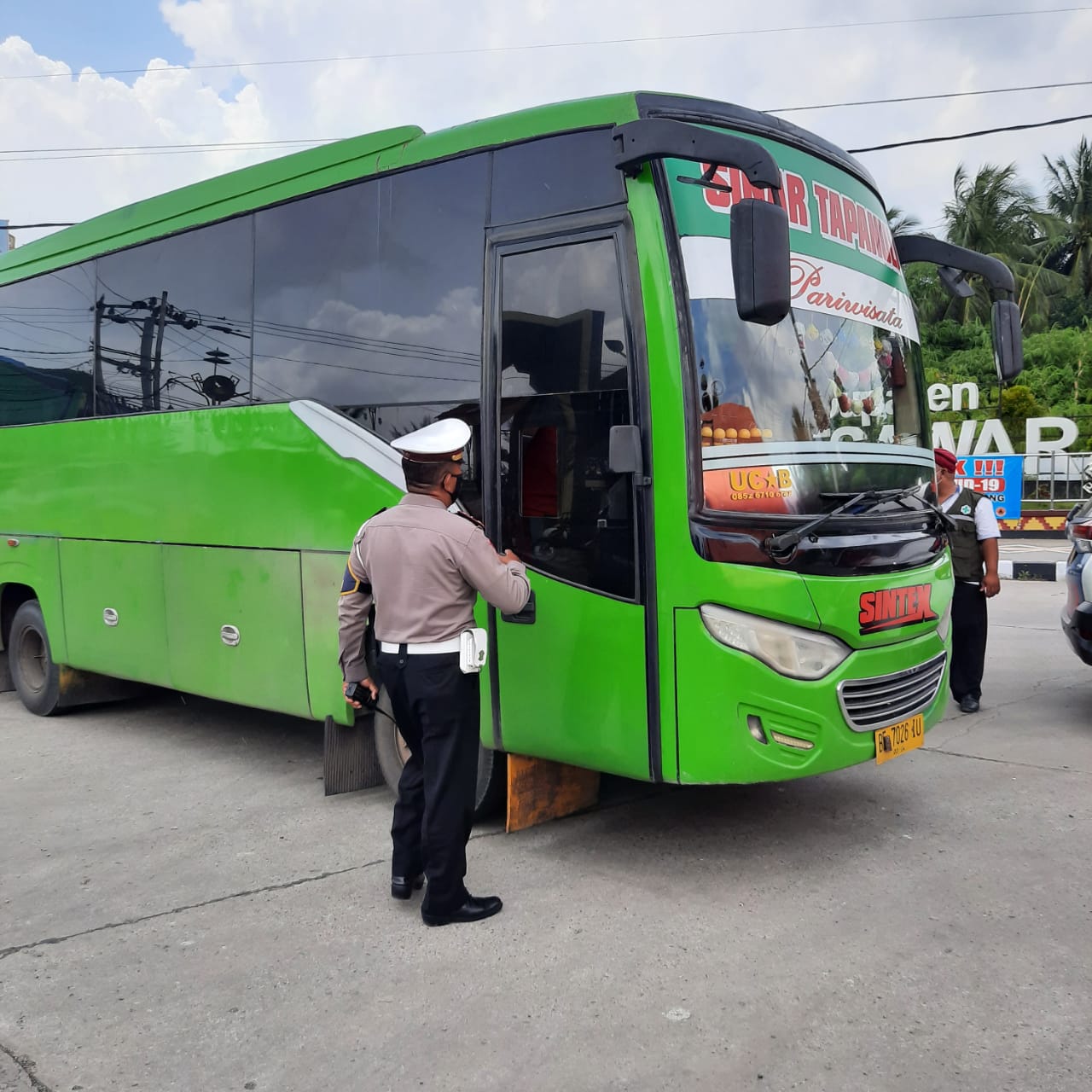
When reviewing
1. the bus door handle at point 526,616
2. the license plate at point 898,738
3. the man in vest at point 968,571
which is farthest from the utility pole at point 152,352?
the man in vest at point 968,571

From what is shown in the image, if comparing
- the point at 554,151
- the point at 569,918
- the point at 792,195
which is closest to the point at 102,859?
the point at 569,918

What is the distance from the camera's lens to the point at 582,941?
399 cm

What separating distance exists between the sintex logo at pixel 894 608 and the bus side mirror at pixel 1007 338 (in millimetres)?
→ 1531

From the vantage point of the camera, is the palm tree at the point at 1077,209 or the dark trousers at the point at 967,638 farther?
the palm tree at the point at 1077,209

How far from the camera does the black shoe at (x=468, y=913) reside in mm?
4172

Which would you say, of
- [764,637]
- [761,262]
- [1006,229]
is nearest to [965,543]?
[764,637]

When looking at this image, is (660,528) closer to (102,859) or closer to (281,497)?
(281,497)

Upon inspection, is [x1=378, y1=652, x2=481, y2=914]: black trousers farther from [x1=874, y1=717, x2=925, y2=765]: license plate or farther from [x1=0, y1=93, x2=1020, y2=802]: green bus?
[x1=874, y1=717, x2=925, y2=765]: license plate

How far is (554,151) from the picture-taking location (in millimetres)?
4664

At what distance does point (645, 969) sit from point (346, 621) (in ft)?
5.48

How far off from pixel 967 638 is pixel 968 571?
1.60 feet

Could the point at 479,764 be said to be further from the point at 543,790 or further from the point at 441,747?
the point at 441,747

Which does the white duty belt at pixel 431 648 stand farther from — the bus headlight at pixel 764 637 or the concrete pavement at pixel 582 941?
the bus headlight at pixel 764 637

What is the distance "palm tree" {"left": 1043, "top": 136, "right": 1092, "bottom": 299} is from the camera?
4297cm
